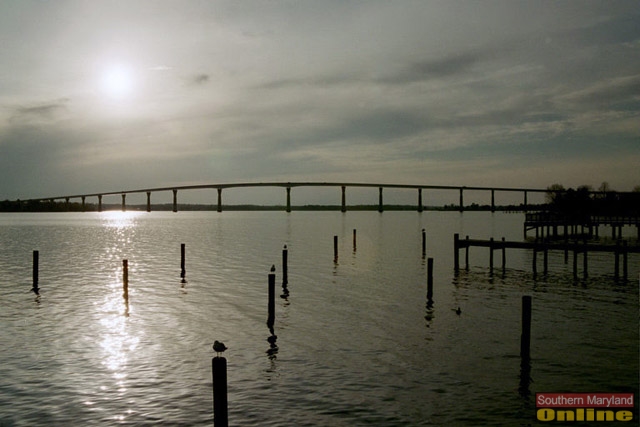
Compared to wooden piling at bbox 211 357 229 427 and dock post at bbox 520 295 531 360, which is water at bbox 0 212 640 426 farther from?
wooden piling at bbox 211 357 229 427

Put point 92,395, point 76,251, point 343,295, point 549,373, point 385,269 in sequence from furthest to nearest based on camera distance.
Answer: point 76,251 → point 385,269 → point 343,295 → point 549,373 → point 92,395

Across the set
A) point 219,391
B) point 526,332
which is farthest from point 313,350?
point 219,391

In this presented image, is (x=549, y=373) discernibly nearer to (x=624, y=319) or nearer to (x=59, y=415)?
(x=624, y=319)

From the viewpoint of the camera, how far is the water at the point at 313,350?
1419 centimetres

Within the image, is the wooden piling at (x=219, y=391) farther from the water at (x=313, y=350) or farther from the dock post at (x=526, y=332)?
the dock post at (x=526, y=332)

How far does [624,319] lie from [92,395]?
2196cm

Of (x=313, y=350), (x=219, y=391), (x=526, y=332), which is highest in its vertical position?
(x=219, y=391)

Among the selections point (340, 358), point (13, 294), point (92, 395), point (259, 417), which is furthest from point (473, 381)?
point (13, 294)

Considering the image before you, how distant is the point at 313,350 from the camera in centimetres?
1961

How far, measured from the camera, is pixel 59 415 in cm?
1380

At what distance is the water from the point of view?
14.2m

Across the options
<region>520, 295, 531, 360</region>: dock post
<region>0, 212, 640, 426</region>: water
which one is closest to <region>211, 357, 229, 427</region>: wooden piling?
<region>0, 212, 640, 426</region>: water

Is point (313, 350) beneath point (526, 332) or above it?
beneath

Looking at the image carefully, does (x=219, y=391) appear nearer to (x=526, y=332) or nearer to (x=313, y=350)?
(x=313, y=350)
